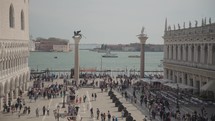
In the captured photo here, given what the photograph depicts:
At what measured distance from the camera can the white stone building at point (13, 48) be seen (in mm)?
30438

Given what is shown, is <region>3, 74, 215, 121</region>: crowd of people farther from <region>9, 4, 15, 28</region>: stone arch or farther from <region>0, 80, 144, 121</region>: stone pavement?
<region>9, 4, 15, 28</region>: stone arch

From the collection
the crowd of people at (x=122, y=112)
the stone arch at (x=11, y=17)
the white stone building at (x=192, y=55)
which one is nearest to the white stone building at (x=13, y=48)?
the stone arch at (x=11, y=17)

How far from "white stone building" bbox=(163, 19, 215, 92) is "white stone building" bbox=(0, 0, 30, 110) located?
61.5ft

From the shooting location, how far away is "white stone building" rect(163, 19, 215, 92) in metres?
36.6

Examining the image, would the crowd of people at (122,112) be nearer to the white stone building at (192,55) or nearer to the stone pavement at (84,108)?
the stone pavement at (84,108)

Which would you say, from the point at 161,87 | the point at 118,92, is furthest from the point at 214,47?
the point at 118,92

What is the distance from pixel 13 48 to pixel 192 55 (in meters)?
21.0

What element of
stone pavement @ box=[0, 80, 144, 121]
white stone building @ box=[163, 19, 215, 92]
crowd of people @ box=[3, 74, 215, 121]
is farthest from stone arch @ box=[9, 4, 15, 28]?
white stone building @ box=[163, 19, 215, 92]

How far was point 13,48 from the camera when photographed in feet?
113

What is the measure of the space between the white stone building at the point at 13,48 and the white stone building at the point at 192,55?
61.5 ft

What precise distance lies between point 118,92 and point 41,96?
9.24 m

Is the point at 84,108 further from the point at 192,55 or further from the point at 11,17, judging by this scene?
the point at 192,55

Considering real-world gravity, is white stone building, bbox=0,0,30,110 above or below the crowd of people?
above

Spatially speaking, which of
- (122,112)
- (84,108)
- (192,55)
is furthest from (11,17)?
(192,55)
